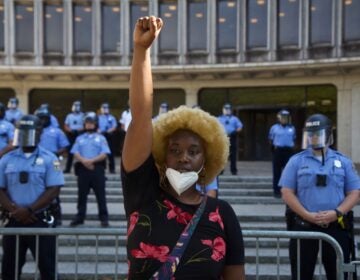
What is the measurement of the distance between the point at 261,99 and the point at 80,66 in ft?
26.4

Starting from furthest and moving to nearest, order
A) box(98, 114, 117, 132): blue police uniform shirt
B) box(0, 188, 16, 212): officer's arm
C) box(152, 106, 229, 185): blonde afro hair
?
1. box(98, 114, 117, 132): blue police uniform shirt
2. box(0, 188, 16, 212): officer's arm
3. box(152, 106, 229, 185): blonde afro hair

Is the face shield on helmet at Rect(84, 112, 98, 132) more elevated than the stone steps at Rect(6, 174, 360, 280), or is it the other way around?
the face shield on helmet at Rect(84, 112, 98, 132)

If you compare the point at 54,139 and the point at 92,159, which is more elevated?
the point at 54,139

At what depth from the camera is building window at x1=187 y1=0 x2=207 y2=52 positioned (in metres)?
23.5

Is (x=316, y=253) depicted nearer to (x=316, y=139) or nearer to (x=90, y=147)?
(x=316, y=139)

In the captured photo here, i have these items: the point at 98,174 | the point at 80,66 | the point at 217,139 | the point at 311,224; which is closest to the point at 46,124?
the point at 98,174

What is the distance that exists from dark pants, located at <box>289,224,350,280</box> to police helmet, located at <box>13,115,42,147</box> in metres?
2.81

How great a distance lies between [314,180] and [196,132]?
2.76 m

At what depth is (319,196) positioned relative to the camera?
4848 mm

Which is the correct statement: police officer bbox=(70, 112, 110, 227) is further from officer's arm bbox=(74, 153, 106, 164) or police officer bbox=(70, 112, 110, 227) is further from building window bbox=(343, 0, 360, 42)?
building window bbox=(343, 0, 360, 42)

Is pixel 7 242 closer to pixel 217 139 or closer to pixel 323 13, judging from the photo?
pixel 217 139

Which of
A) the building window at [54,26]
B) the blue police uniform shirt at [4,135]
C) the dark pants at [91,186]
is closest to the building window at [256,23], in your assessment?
the building window at [54,26]

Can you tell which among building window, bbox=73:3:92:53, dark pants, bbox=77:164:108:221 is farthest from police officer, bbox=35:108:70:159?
building window, bbox=73:3:92:53

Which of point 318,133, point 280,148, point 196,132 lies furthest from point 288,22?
point 196,132
